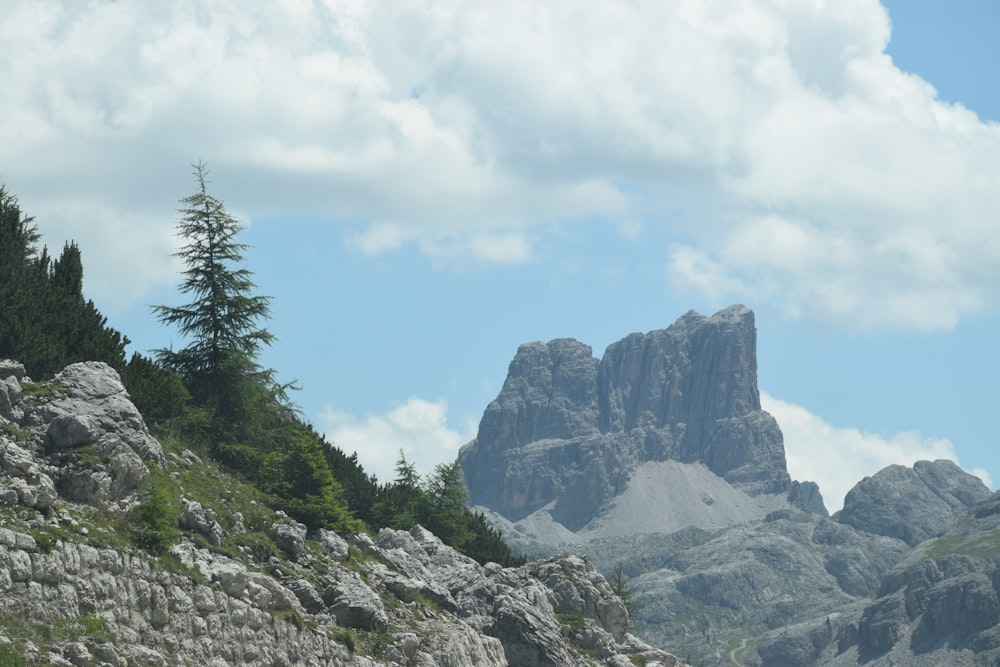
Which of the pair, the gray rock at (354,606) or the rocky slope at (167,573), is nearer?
the rocky slope at (167,573)

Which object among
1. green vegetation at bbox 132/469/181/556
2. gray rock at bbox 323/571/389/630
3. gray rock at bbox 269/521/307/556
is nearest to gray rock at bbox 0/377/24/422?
green vegetation at bbox 132/469/181/556

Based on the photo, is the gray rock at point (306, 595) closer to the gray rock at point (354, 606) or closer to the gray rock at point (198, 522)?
the gray rock at point (354, 606)

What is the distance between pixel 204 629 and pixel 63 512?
19.1 ft

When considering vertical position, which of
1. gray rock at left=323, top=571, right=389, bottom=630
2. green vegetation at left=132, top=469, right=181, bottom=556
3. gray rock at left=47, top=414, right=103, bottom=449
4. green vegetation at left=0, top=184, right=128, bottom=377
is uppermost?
green vegetation at left=0, top=184, right=128, bottom=377

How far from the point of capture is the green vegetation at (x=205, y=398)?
48.8 m

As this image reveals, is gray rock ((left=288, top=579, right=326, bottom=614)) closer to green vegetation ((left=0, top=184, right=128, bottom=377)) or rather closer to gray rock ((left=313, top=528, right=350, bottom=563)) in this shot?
gray rock ((left=313, top=528, right=350, bottom=563))

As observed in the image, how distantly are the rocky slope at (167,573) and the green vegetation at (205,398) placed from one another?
35 centimetres

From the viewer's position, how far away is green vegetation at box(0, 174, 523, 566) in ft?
160

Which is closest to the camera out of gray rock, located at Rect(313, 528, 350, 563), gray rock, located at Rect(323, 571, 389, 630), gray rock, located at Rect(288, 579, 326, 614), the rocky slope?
the rocky slope

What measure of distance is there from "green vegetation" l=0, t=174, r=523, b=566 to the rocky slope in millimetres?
351

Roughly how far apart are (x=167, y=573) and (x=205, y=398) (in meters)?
25.9

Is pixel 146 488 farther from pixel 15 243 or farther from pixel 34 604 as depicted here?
pixel 15 243

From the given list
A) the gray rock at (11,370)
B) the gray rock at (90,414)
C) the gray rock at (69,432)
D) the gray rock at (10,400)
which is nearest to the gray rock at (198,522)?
the gray rock at (90,414)

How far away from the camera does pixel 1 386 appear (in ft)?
145
